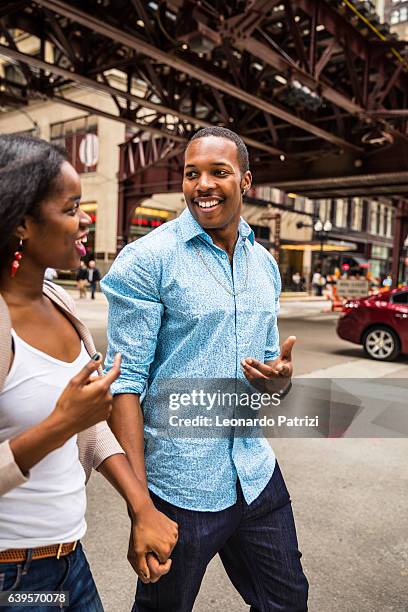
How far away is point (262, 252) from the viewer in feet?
7.25

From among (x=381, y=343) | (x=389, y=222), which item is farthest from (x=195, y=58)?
(x=389, y=222)

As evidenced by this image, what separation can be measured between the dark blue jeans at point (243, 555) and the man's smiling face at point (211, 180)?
37.6 inches

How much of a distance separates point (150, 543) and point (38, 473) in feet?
1.22

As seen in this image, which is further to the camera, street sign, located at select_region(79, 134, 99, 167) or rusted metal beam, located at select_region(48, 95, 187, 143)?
street sign, located at select_region(79, 134, 99, 167)

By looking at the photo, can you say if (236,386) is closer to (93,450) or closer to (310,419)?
(310,419)

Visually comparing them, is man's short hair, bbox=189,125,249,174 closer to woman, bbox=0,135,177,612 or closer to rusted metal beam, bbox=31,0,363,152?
woman, bbox=0,135,177,612

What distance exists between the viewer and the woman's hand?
3.88 ft

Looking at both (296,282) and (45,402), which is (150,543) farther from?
(296,282)

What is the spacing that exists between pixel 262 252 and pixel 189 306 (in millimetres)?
601

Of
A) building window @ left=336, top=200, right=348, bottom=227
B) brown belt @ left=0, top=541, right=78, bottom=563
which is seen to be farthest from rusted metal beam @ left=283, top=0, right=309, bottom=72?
building window @ left=336, top=200, right=348, bottom=227

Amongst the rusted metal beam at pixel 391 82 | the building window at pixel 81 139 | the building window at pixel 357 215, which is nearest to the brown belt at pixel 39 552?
the rusted metal beam at pixel 391 82

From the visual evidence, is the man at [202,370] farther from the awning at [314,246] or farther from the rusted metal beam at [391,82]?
the awning at [314,246]

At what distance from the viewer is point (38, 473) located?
139cm

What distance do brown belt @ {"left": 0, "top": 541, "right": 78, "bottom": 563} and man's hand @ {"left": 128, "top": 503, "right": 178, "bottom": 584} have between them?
7.2 inches
